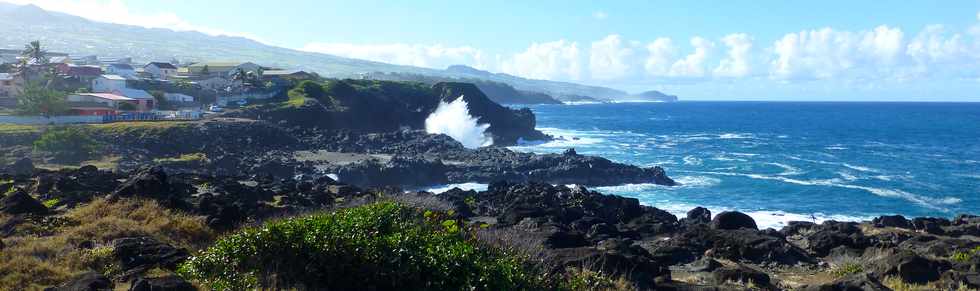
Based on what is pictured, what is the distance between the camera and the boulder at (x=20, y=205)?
1702 centimetres

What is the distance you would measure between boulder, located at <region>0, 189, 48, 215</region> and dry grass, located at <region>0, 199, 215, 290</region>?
2.28 ft

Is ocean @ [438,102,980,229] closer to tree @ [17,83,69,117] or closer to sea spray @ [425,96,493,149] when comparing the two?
sea spray @ [425,96,493,149]

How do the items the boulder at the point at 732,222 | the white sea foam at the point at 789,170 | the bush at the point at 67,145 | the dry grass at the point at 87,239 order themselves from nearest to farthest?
1. the dry grass at the point at 87,239
2. the boulder at the point at 732,222
3. the bush at the point at 67,145
4. the white sea foam at the point at 789,170

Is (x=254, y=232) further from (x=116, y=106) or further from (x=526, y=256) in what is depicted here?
(x=116, y=106)

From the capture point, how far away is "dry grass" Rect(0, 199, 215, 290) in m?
11.3

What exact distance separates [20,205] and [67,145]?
101ft

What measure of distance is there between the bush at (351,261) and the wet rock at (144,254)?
5.15 feet

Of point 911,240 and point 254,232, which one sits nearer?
point 254,232

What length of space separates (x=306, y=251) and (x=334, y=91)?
247ft

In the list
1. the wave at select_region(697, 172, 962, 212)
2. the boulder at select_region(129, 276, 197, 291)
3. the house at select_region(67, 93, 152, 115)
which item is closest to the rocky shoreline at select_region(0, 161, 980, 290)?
the boulder at select_region(129, 276, 197, 291)

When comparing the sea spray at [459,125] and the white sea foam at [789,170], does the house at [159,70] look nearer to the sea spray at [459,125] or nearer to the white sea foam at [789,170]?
the sea spray at [459,125]

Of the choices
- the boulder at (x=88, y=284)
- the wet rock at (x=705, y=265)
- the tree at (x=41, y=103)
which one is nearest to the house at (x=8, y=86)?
the tree at (x=41, y=103)

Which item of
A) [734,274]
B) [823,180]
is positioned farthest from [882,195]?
[734,274]

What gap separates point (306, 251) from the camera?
33.8ft
